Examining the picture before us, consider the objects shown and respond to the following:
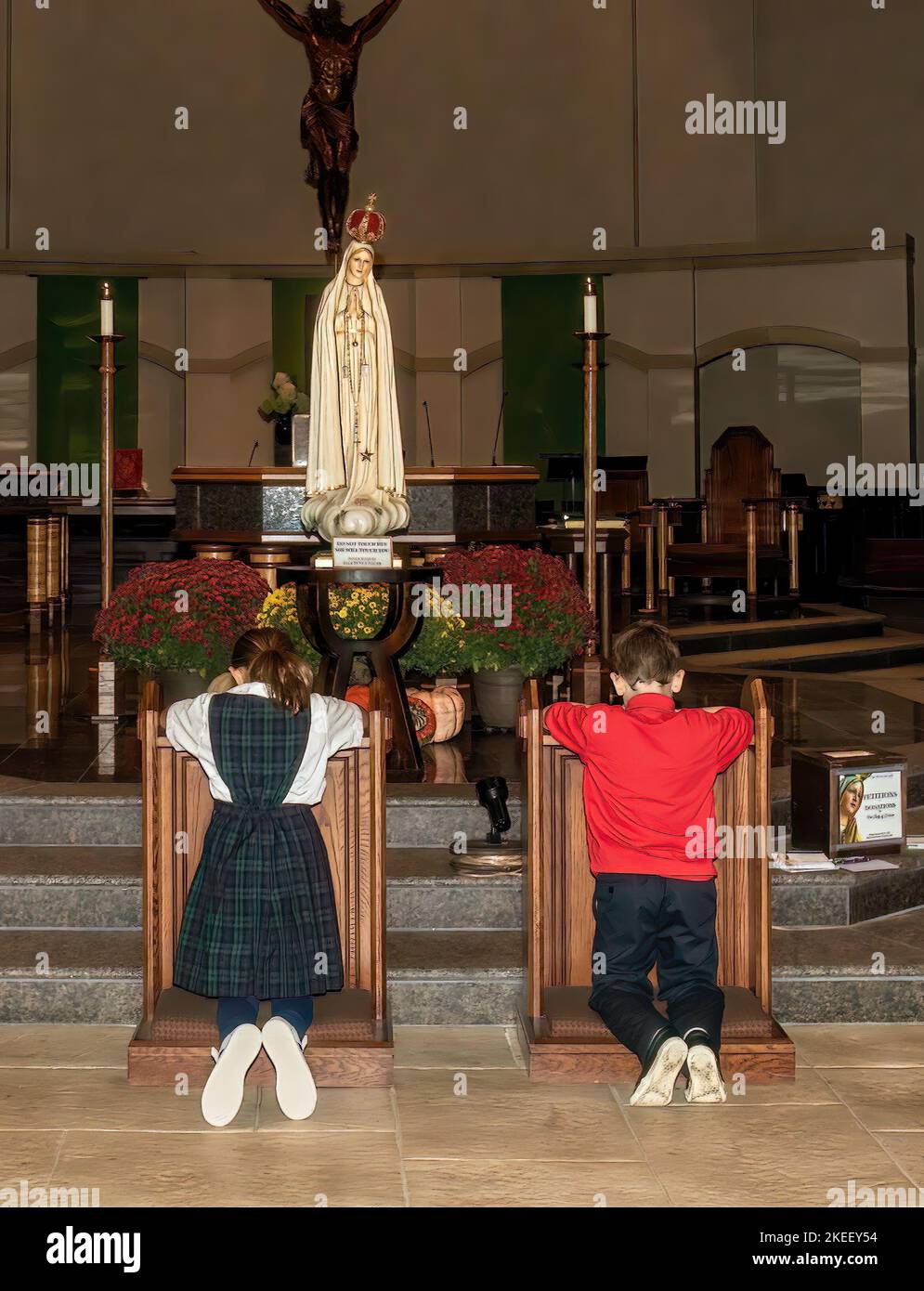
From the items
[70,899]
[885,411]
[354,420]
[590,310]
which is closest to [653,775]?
[70,899]

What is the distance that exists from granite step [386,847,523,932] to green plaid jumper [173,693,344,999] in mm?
1024

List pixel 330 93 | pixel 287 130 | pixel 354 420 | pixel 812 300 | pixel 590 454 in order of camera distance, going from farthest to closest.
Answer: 1. pixel 287 130
2. pixel 812 300
3. pixel 330 93
4. pixel 590 454
5. pixel 354 420

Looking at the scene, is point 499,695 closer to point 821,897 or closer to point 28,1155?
point 821,897

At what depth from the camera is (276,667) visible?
3848mm

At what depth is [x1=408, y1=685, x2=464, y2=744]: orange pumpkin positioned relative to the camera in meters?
6.78

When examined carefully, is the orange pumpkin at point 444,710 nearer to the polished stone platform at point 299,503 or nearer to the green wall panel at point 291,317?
the polished stone platform at point 299,503

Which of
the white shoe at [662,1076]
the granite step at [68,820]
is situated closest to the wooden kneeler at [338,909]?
the white shoe at [662,1076]

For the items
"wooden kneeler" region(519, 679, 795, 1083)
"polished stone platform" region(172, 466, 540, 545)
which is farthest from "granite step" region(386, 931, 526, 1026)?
"polished stone platform" region(172, 466, 540, 545)

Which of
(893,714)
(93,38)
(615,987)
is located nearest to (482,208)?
(93,38)

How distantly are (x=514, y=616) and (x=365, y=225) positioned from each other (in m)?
1.75

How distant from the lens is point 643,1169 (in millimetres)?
3312

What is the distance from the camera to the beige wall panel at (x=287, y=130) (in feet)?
49.8

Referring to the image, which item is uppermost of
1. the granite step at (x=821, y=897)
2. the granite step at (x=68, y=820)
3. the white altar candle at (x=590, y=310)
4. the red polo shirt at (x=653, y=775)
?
the white altar candle at (x=590, y=310)

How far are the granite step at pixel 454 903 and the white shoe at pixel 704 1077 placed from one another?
4.23 feet
